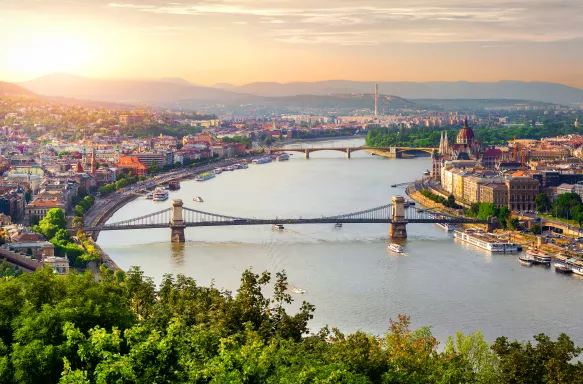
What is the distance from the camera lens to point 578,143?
31625 mm

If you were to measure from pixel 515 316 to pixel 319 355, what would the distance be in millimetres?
4628

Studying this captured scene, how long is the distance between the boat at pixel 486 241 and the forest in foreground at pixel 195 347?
714 centimetres

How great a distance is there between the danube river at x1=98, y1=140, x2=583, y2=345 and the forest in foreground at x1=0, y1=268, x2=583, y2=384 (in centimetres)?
280

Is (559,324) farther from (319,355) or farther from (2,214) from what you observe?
(2,214)

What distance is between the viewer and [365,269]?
37.7 ft

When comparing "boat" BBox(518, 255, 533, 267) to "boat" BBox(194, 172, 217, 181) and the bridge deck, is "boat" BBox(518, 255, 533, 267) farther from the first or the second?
"boat" BBox(194, 172, 217, 181)

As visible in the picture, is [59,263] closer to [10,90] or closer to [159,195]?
[159,195]

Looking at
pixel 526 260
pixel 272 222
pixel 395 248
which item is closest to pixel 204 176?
pixel 272 222

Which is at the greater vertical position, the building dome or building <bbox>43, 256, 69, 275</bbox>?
the building dome

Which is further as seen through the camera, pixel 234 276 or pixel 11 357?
pixel 234 276

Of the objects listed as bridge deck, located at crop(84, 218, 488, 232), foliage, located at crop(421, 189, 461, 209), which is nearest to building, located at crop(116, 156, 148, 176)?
foliage, located at crop(421, 189, 461, 209)

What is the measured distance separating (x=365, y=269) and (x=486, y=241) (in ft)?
8.90

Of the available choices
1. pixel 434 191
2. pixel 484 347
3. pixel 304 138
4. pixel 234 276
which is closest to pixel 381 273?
pixel 234 276

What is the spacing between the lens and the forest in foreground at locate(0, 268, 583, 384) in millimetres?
4371
